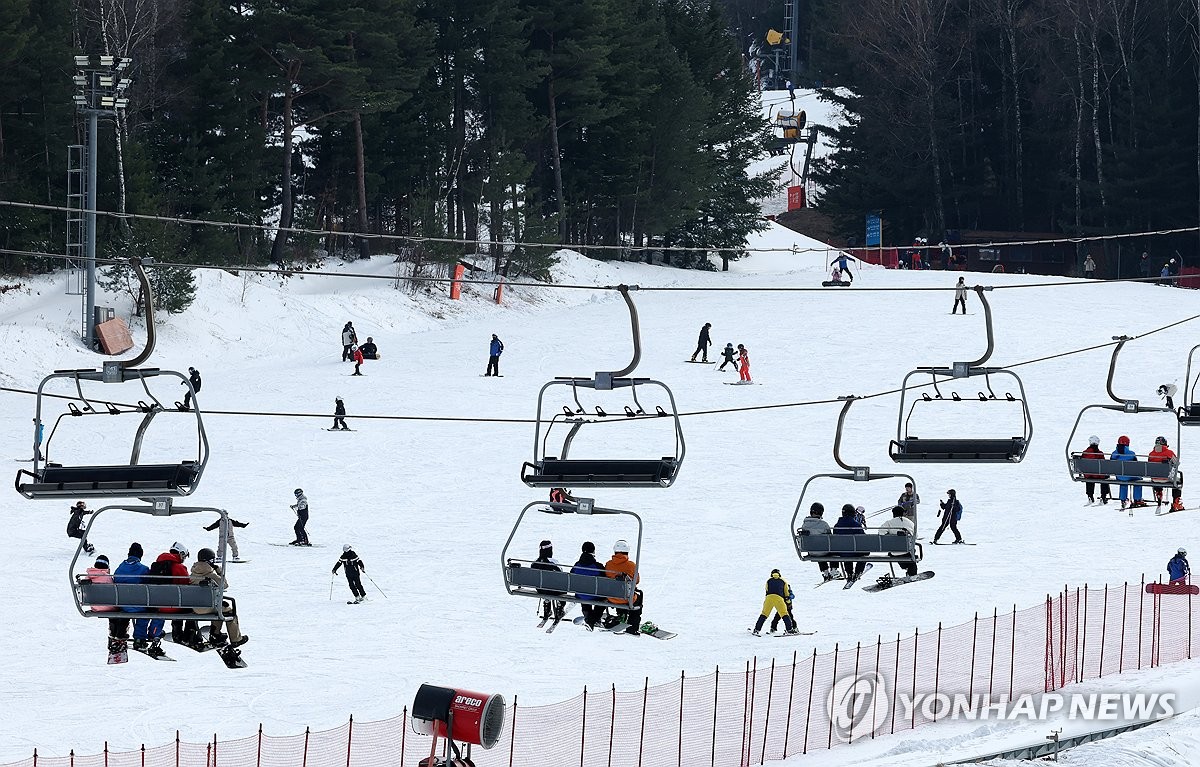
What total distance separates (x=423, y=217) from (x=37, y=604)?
29.8m

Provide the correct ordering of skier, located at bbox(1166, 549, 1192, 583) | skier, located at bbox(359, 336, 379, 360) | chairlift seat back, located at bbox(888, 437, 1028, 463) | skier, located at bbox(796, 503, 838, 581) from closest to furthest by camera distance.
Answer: chairlift seat back, located at bbox(888, 437, 1028, 463)
skier, located at bbox(796, 503, 838, 581)
skier, located at bbox(1166, 549, 1192, 583)
skier, located at bbox(359, 336, 379, 360)

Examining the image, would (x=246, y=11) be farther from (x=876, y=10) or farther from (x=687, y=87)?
(x=876, y=10)

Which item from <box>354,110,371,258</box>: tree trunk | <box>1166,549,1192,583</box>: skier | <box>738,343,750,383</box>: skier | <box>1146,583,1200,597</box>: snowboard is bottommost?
<box>1146,583,1200,597</box>: snowboard

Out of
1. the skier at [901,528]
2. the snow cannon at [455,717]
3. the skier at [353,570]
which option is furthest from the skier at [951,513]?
the snow cannon at [455,717]

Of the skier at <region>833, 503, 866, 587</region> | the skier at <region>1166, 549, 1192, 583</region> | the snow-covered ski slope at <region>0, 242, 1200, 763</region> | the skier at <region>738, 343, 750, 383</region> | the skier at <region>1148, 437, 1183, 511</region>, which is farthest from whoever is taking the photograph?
the skier at <region>738, 343, 750, 383</region>

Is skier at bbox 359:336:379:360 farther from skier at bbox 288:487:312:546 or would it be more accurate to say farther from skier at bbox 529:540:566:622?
skier at bbox 529:540:566:622

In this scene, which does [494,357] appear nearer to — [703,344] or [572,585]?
[703,344]

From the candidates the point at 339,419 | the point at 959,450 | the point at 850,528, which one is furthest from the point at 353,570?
the point at 339,419

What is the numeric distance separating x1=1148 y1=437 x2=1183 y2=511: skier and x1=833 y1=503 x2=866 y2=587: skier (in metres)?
4.26

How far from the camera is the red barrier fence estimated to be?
56.5 ft

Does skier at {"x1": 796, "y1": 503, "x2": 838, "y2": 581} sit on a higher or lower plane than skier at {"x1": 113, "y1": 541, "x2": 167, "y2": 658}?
higher

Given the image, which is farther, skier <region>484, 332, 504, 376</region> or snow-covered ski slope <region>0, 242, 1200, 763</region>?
skier <region>484, 332, 504, 376</region>

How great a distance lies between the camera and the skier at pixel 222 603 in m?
13.5

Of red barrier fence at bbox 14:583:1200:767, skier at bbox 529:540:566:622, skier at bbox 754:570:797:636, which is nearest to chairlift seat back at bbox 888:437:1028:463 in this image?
skier at bbox 529:540:566:622
